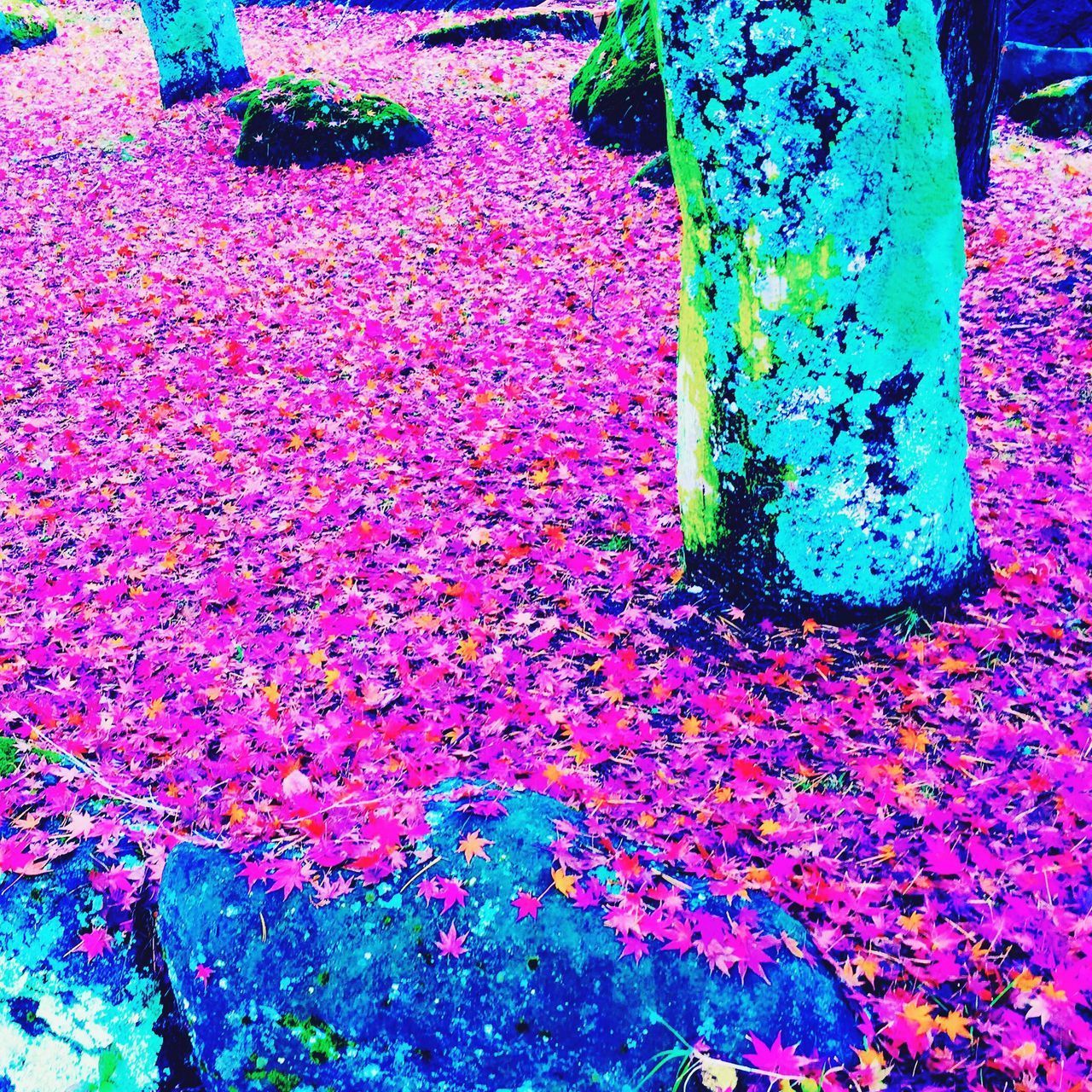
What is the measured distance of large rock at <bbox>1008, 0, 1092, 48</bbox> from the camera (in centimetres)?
839

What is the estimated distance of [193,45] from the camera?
10195 millimetres

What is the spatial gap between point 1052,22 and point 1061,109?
6.07 ft

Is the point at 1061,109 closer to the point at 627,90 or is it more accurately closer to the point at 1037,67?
the point at 1037,67

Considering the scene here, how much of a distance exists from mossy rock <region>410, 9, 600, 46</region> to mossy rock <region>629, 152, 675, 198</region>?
5769 millimetres

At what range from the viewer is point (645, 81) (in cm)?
782

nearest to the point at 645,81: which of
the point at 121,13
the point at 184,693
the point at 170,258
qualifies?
the point at 170,258

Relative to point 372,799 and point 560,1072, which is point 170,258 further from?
point 560,1072

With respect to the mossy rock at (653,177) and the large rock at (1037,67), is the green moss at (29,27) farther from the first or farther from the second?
the large rock at (1037,67)

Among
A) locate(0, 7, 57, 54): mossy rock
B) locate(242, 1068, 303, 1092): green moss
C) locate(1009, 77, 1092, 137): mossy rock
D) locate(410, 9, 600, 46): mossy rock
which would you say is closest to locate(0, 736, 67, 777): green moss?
locate(242, 1068, 303, 1092): green moss

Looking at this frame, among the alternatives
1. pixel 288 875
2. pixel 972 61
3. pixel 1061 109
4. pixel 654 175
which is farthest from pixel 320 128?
pixel 288 875

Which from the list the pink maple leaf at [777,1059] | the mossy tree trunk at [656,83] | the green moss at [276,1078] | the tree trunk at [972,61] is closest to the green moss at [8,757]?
the green moss at [276,1078]

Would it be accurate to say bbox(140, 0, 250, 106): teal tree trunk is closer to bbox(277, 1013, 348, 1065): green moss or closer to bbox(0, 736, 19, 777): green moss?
bbox(0, 736, 19, 777): green moss

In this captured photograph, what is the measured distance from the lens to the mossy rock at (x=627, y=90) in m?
7.84

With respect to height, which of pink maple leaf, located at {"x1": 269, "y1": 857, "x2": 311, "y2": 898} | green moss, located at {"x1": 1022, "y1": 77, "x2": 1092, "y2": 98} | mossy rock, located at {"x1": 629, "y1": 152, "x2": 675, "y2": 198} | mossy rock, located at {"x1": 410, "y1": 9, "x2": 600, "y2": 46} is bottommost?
pink maple leaf, located at {"x1": 269, "y1": 857, "x2": 311, "y2": 898}
